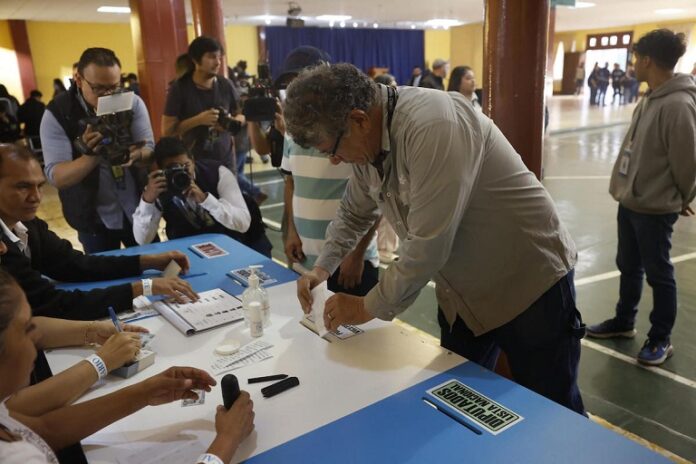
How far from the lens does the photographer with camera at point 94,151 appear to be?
2512mm

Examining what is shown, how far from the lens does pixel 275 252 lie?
4.54 metres

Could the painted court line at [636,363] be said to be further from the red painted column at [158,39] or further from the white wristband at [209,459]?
the red painted column at [158,39]

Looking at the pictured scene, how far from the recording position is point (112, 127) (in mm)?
2494

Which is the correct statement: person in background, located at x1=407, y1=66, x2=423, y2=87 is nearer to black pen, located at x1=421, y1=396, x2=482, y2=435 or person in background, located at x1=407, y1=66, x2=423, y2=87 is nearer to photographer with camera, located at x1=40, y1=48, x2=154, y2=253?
photographer with camera, located at x1=40, y1=48, x2=154, y2=253

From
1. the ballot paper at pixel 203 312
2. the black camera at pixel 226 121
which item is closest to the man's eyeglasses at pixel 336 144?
the ballot paper at pixel 203 312

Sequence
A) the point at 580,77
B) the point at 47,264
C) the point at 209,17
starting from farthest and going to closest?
1. the point at 580,77
2. the point at 209,17
3. the point at 47,264

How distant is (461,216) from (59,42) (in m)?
15.2

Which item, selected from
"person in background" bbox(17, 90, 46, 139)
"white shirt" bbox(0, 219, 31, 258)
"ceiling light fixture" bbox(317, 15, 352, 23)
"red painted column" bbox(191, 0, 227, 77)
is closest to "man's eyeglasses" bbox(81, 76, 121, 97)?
"white shirt" bbox(0, 219, 31, 258)

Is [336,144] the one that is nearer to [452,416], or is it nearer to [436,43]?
[452,416]

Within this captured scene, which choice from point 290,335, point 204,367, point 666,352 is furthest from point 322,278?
point 666,352

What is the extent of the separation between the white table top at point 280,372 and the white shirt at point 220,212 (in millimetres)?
896

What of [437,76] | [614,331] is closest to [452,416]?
[614,331]

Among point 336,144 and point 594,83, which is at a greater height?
point 336,144

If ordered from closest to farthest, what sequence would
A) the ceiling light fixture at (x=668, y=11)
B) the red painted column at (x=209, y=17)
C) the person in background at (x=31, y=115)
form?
1. the red painted column at (x=209, y=17)
2. the person in background at (x=31, y=115)
3. the ceiling light fixture at (x=668, y=11)
